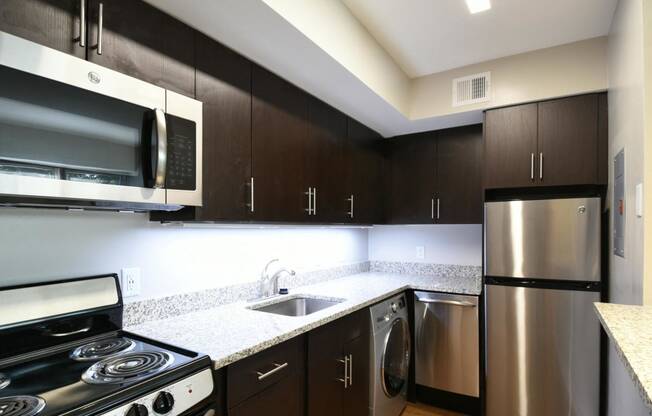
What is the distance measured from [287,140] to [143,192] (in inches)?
37.8

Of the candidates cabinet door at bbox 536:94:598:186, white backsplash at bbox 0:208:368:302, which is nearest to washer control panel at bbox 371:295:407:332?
white backsplash at bbox 0:208:368:302

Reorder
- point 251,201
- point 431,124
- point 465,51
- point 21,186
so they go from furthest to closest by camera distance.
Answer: point 431,124, point 465,51, point 251,201, point 21,186

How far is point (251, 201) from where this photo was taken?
1701 mm

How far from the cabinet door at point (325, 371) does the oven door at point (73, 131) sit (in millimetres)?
957

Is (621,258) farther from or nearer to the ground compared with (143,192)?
nearer to the ground

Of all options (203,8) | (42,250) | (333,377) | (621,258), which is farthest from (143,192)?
(621,258)

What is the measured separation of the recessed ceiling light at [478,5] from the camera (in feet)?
5.98

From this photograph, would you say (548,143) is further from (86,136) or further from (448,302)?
(86,136)

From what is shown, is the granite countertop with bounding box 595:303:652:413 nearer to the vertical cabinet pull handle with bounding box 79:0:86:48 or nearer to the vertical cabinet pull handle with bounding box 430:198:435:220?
the vertical cabinet pull handle with bounding box 79:0:86:48

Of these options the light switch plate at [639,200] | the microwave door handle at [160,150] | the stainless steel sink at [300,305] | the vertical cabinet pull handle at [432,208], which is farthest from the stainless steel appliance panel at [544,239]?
the microwave door handle at [160,150]

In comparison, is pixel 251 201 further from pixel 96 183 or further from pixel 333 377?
pixel 333 377

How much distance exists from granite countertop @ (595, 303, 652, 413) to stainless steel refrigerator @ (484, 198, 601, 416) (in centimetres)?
110

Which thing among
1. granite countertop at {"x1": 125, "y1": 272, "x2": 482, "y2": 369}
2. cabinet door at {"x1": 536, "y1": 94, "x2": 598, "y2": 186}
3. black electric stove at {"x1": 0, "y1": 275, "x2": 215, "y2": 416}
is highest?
cabinet door at {"x1": 536, "y1": 94, "x2": 598, "y2": 186}

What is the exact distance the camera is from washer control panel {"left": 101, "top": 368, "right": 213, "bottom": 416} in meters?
0.93
